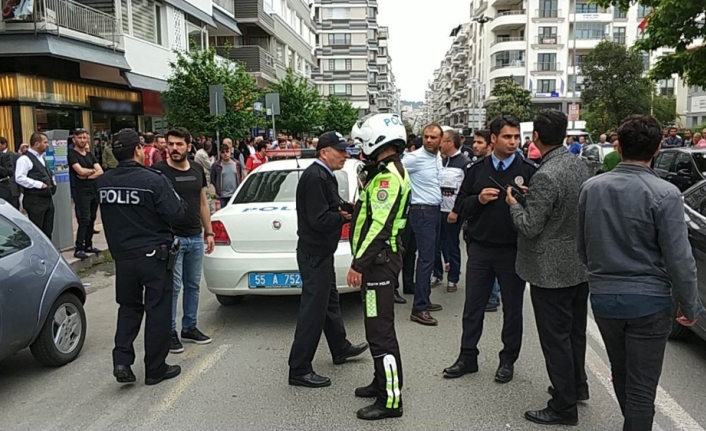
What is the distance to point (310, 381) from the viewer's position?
4.71m

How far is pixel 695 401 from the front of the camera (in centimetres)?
439

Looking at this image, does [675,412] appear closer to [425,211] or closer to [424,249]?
[424,249]

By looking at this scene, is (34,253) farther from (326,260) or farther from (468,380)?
(468,380)

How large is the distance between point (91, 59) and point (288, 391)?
1455 cm

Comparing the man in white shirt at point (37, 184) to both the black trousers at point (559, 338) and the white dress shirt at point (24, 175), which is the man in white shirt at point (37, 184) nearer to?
the white dress shirt at point (24, 175)

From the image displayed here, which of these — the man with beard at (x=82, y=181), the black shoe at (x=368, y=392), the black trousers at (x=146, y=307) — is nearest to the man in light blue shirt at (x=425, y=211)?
the black shoe at (x=368, y=392)

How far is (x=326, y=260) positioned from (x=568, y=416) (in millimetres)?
2003

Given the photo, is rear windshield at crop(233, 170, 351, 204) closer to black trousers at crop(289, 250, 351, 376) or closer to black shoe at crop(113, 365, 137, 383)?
black trousers at crop(289, 250, 351, 376)

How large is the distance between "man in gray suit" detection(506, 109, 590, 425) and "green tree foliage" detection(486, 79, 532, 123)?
6100cm

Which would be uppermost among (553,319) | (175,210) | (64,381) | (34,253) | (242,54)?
(242,54)

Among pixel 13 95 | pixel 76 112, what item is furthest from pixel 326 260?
pixel 76 112

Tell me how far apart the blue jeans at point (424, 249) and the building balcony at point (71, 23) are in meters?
12.3

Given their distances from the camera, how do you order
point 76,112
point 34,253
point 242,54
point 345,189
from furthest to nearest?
Answer: point 242,54 < point 76,112 < point 345,189 < point 34,253

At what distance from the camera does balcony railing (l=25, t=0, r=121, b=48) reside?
48.6 feet
